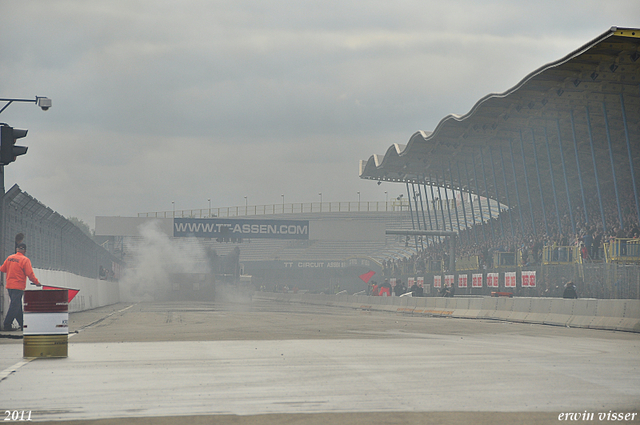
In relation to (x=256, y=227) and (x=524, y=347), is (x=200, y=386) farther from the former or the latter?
(x=256, y=227)

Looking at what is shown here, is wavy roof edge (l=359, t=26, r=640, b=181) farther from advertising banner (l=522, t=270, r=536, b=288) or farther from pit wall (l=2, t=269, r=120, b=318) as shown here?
pit wall (l=2, t=269, r=120, b=318)

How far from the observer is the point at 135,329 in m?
18.0

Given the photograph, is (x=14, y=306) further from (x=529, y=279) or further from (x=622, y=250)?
(x=529, y=279)

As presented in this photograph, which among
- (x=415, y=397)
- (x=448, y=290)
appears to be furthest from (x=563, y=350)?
(x=448, y=290)

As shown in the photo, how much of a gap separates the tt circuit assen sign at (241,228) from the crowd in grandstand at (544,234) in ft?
31.6

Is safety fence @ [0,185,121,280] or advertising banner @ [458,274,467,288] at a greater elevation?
safety fence @ [0,185,121,280]

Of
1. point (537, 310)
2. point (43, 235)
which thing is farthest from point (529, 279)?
point (43, 235)

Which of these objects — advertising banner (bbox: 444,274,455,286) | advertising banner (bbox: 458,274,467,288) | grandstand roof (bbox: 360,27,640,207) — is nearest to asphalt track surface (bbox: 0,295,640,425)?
grandstand roof (bbox: 360,27,640,207)

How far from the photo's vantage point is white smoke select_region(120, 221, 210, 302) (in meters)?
63.9

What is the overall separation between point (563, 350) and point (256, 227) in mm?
57501

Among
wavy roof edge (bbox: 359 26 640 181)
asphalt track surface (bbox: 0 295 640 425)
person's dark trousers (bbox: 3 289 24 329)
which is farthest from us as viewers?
wavy roof edge (bbox: 359 26 640 181)

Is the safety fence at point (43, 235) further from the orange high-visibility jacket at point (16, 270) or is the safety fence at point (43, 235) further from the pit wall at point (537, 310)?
the pit wall at point (537, 310)

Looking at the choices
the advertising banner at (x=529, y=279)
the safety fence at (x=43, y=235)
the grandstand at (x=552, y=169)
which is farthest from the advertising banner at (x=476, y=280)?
the safety fence at (x=43, y=235)

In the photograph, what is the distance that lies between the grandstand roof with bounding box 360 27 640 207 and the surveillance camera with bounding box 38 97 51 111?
19.6 m
